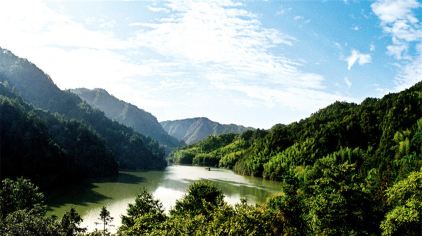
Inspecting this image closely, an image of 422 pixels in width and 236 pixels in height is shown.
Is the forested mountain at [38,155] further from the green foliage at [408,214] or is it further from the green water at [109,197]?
the green foliage at [408,214]

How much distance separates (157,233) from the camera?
27.7 meters

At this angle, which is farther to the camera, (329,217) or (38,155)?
(38,155)

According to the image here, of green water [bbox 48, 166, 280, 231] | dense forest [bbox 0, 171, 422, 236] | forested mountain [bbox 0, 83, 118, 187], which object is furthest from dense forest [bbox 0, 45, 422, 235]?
green water [bbox 48, 166, 280, 231]

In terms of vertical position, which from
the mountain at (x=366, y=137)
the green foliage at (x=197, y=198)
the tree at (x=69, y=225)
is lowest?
the tree at (x=69, y=225)

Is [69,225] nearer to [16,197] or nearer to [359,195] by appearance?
[16,197]

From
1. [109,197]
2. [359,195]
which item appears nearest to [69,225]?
[359,195]

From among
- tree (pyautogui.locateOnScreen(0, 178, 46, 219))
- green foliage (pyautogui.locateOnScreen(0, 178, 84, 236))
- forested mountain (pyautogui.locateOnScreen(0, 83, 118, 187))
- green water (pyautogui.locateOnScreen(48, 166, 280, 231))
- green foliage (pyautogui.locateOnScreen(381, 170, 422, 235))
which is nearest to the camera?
green foliage (pyautogui.locateOnScreen(381, 170, 422, 235))

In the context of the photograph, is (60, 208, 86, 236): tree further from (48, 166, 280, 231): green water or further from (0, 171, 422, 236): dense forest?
(48, 166, 280, 231): green water

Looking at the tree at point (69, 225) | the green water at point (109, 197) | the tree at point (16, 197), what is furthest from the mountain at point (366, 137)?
the tree at point (69, 225)

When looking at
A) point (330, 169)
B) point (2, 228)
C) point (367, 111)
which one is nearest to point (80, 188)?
point (2, 228)

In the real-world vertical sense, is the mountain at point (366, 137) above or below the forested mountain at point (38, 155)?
above

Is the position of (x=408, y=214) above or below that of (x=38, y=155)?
above

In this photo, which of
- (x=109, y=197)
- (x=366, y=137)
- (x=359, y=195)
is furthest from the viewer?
(x=366, y=137)

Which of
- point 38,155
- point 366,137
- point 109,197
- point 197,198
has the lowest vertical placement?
point 109,197
